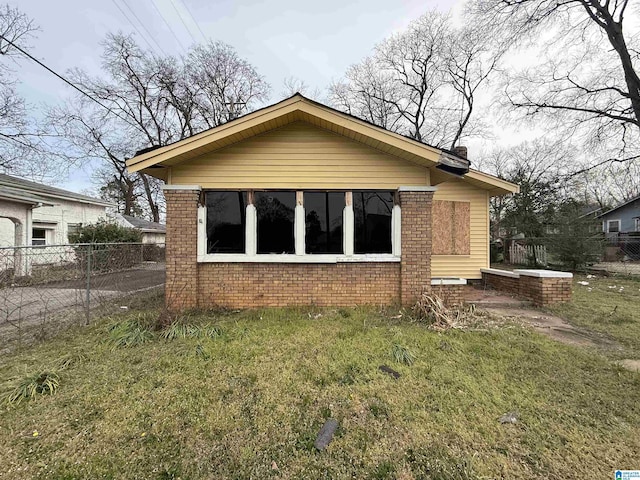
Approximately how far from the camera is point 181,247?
5977mm

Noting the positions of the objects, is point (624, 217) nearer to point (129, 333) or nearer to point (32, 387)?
point (129, 333)

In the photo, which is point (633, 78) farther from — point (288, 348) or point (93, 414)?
point (93, 414)

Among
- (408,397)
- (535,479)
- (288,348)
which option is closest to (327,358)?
(288,348)

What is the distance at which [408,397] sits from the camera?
3.10m

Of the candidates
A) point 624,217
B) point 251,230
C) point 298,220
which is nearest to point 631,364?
point 298,220

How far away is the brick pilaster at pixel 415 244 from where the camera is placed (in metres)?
6.12

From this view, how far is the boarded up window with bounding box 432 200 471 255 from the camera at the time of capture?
8570 millimetres

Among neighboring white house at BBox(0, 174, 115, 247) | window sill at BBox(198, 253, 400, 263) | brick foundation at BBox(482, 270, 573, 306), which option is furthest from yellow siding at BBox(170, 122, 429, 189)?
neighboring white house at BBox(0, 174, 115, 247)

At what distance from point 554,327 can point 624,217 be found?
32.3 metres

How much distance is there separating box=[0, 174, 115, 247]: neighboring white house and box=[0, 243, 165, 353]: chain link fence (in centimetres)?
187

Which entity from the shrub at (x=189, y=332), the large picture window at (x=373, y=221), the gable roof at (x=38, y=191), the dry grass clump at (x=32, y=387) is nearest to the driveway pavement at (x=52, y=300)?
the dry grass clump at (x=32, y=387)

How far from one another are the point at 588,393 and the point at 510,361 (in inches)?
33.4

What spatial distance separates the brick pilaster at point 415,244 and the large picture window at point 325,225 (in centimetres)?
137

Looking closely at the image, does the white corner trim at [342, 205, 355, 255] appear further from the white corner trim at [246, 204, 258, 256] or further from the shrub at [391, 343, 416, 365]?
the shrub at [391, 343, 416, 365]
